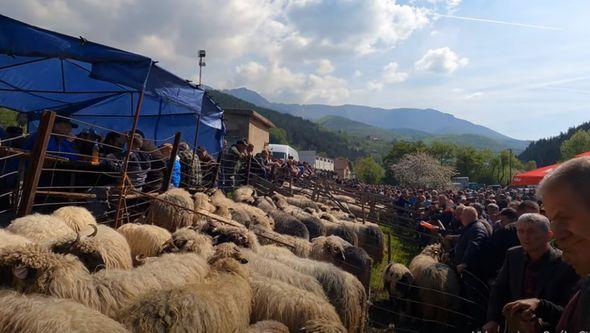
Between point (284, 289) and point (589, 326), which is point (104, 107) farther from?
point (589, 326)

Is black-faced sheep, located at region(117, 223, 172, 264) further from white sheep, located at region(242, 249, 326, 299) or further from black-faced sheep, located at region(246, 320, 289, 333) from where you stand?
black-faced sheep, located at region(246, 320, 289, 333)

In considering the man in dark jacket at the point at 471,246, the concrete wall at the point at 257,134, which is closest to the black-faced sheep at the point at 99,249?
the man in dark jacket at the point at 471,246

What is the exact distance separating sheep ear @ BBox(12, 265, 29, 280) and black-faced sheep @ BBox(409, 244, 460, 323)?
5.84 meters

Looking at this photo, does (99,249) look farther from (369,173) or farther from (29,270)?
(369,173)

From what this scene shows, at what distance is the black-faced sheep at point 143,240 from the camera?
5.13 metres

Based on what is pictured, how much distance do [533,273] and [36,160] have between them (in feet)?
17.6

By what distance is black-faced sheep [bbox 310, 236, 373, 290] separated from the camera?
6629 mm

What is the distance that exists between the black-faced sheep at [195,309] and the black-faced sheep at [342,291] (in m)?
1.21

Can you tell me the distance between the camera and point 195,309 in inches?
117

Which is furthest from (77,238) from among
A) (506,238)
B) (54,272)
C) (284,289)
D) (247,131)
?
(247,131)

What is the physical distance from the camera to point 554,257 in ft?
13.0

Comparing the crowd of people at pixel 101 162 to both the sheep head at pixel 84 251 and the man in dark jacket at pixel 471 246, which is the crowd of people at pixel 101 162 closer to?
the sheep head at pixel 84 251

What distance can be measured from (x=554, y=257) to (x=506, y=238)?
236 cm

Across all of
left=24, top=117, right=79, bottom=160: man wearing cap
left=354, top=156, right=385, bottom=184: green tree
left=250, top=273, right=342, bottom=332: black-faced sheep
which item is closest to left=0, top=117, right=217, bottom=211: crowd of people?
left=24, top=117, right=79, bottom=160: man wearing cap
